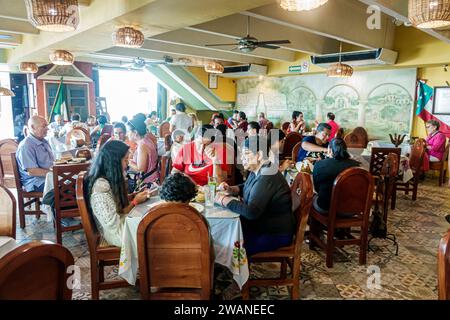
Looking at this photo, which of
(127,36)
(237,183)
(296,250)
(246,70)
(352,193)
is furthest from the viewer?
→ (246,70)

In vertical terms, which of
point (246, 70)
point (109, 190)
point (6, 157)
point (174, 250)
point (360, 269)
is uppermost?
point (246, 70)

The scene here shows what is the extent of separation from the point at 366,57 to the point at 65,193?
6.48 m

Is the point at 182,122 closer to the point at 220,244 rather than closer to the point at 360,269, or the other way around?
the point at 360,269

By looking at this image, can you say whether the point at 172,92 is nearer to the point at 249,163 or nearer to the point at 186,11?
the point at 186,11

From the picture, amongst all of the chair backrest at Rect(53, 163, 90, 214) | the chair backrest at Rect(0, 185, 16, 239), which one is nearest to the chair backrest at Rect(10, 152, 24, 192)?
the chair backrest at Rect(53, 163, 90, 214)

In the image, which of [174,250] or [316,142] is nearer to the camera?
[174,250]

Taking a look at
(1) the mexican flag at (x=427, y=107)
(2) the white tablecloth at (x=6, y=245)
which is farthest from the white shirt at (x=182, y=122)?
(1) the mexican flag at (x=427, y=107)

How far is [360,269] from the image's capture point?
3059 mm

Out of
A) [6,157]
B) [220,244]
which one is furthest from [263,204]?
[6,157]

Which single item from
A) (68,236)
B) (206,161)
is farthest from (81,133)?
(206,161)

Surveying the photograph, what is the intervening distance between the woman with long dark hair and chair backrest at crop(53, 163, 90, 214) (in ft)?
3.69

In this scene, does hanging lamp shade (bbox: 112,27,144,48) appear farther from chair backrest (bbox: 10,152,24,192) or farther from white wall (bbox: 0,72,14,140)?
white wall (bbox: 0,72,14,140)

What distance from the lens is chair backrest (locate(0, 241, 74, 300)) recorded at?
888mm

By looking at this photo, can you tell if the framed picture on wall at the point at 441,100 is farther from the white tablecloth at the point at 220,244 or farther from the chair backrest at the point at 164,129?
the white tablecloth at the point at 220,244
